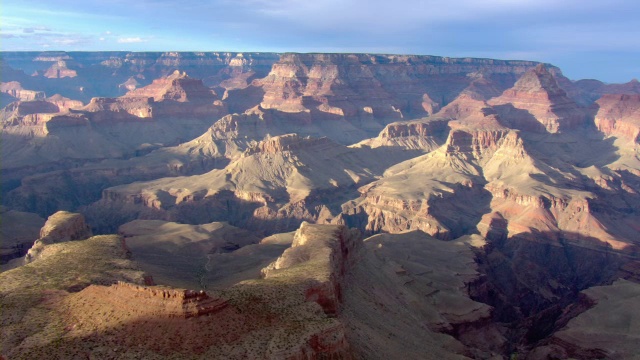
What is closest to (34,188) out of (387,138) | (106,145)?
(106,145)

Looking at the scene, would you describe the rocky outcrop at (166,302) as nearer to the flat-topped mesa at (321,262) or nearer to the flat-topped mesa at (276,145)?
the flat-topped mesa at (321,262)

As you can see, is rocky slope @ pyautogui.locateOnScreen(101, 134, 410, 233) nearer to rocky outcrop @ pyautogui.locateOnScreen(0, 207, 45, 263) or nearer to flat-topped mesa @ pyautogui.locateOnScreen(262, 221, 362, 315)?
rocky outcrop @ pyautogui.locateOnScreen(0, 207, 45, 263)

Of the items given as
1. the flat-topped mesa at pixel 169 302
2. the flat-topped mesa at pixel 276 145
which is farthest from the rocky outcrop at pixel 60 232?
the flat-topped mesa at pixel 276 145

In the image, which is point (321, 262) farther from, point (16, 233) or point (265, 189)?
point (265, 189)

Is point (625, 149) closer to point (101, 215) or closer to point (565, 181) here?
point (565, 181)

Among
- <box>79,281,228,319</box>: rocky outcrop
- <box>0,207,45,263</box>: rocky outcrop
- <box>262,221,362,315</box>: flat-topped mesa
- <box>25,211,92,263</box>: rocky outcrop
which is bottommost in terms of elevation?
<box>0,207,45,263</box>: rocky outcrop

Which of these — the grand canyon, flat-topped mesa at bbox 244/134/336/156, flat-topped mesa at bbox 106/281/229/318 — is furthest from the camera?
flat-topped mesa at bbox 244/134/336/156

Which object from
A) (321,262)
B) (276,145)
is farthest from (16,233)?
(276,145)

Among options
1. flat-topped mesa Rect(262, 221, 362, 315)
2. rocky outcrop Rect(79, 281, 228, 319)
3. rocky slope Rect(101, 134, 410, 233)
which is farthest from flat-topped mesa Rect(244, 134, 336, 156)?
rocky outcrop Rect(79, 281, 228, 319)
